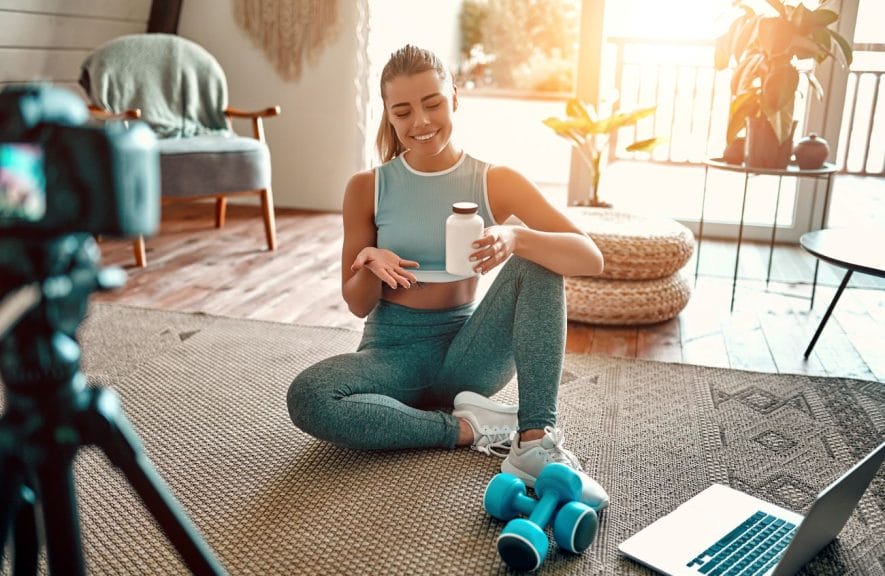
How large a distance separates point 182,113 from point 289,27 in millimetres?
839

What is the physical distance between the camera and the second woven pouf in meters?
2.40

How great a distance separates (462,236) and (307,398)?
46 cm

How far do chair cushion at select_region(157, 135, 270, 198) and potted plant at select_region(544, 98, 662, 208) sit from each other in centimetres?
123

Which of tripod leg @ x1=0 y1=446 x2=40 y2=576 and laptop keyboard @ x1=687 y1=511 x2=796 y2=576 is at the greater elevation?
tripod leg @ x1=0 y1=446 x2=40 y2=576

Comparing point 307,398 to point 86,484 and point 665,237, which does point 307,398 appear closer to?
point 86,484

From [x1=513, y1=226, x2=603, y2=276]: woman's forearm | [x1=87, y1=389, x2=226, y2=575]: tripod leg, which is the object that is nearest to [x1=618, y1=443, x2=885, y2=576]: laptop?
[x1=513, y1=226, x2=603, y2=276]: woman's forearm

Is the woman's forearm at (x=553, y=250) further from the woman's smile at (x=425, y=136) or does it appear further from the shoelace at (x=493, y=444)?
the shoelace at (x=493, y=444)

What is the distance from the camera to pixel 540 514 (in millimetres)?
1271

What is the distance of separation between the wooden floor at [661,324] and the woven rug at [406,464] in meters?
0.19

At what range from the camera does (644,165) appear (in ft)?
14.5

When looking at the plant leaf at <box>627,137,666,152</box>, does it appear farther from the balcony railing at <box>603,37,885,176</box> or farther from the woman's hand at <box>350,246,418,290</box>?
the woman's hand at <box>350,246,418,290</box>

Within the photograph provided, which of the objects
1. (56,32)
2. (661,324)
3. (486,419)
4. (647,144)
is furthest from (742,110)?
(56,32)

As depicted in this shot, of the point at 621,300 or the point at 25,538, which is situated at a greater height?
the point at 25,538

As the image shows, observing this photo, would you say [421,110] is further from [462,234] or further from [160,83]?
[160,83]
